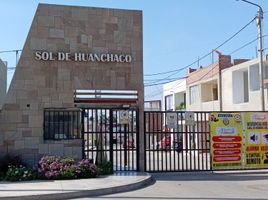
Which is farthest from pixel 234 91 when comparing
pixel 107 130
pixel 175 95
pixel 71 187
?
pixel 71 187

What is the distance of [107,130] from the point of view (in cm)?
1862

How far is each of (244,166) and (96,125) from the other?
21.6ft

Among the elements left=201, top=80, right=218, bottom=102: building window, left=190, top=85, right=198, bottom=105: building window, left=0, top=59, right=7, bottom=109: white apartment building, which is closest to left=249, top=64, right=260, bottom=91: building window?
left=201, top=80, right=218, bottom=102: building window

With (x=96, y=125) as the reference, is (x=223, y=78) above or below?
above

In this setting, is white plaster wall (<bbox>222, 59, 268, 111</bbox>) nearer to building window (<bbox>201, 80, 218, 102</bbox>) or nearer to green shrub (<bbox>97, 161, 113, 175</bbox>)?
building window (<bbox>201, 80, 218, 102</bbox>)

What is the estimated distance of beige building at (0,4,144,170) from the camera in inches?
693

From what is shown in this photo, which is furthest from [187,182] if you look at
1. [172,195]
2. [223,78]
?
[223,78]

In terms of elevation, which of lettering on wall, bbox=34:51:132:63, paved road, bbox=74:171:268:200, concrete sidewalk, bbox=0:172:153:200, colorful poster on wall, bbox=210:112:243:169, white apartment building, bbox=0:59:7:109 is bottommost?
paved road, bbox=74:171:268:200

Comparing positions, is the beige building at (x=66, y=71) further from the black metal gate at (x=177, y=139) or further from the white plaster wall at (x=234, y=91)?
the white plaster wall at (x=234, y=91)

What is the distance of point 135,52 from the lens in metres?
19.1

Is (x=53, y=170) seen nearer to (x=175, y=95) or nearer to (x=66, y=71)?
(x=66, y=71)

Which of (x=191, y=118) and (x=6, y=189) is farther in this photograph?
(x=191, y=118)

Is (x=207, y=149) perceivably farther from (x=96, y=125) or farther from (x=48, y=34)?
(x=48, y=34)

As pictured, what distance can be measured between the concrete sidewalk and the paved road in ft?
1.43
